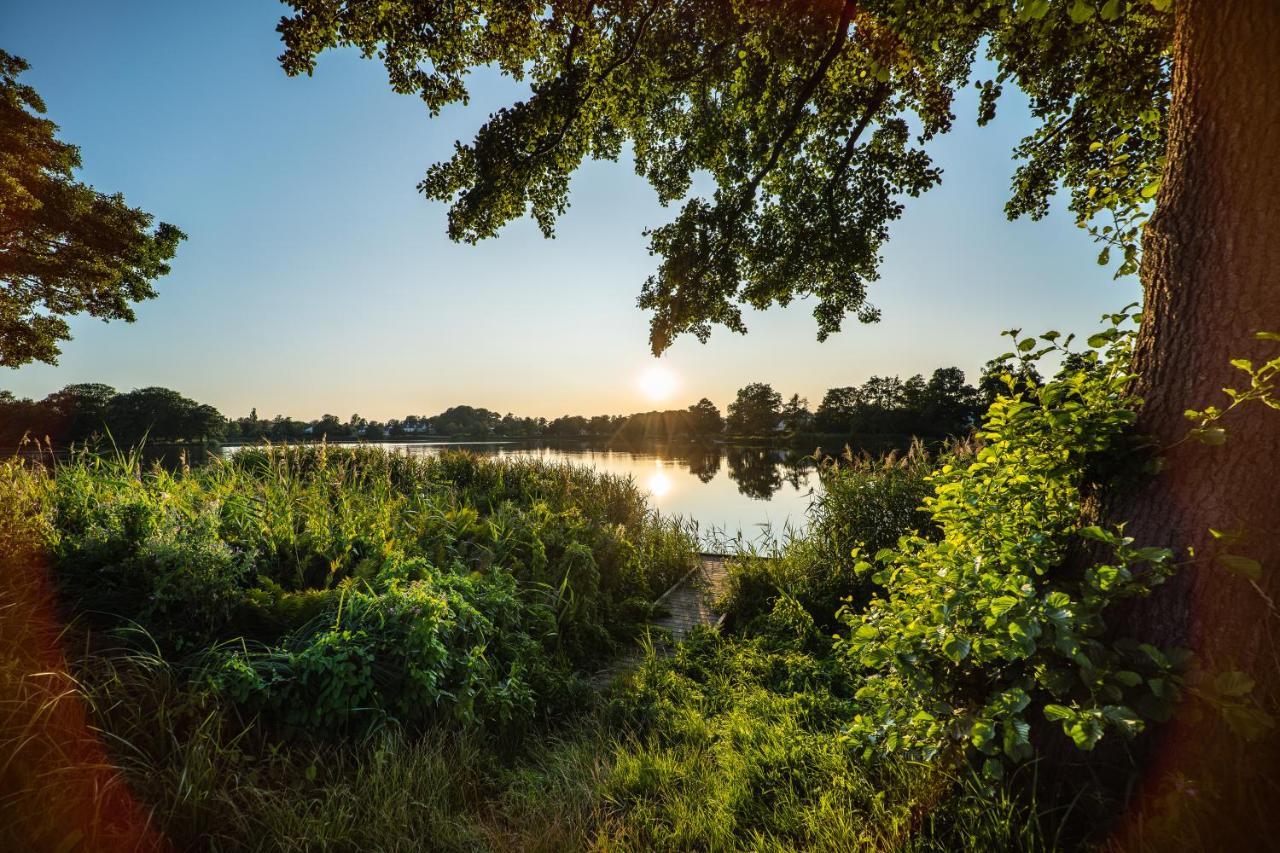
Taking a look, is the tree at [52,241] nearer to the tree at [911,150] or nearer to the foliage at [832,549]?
the tree at [911,150]

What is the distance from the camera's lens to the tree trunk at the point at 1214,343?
1.69 m

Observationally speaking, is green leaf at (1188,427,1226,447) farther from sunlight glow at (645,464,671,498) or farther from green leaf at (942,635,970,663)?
sunlight glow at (645,464,671,498)

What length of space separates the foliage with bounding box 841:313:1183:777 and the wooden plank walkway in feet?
8.90

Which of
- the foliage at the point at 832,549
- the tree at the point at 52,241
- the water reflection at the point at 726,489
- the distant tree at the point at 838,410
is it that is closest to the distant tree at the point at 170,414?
the tree at the point at 52,241

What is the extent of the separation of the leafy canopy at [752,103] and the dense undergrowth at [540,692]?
131 inches

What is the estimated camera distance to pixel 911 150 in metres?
6.22

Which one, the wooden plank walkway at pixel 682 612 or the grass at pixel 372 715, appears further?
the wooden plank walkway at pixel 682 612

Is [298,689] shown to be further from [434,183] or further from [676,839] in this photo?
[434,183]

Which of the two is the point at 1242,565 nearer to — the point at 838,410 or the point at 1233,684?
the point at 1233,684

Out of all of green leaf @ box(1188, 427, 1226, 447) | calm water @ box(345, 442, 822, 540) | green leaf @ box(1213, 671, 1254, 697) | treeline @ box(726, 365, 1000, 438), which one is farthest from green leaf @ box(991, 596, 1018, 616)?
treeline @ box(726, 365, 1000, 438)

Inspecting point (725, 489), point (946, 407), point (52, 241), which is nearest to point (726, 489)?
point (725, 489)

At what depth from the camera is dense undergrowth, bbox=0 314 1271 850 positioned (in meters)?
1.71

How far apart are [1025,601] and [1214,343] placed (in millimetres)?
1333

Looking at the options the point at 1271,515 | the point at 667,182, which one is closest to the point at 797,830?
the point at 1271,515
